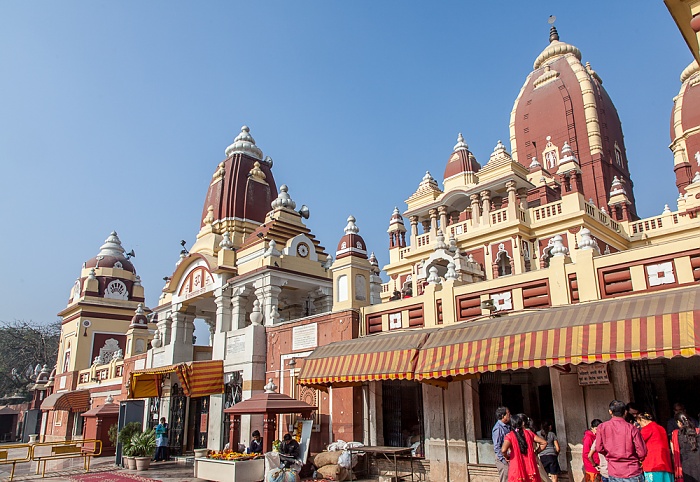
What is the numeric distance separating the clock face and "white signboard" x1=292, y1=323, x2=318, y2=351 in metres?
4.40

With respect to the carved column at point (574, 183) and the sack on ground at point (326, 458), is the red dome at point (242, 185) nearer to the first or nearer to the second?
the carved column at point (574, 183)

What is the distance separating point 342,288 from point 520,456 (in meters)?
9.00

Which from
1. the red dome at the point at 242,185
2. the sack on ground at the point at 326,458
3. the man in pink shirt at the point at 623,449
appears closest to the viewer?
the man in pink shirt at the point at 623,449

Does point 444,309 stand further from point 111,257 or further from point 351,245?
point 111,257

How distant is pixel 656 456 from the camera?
6363 mm

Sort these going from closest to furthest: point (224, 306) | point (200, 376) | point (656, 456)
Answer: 1. point (656, 456)
2. point (200, 376)
3. point (224, 306)

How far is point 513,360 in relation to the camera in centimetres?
948

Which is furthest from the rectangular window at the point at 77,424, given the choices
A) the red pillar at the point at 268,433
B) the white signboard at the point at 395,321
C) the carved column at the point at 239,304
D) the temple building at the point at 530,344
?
the white signboard at the point at 395,321

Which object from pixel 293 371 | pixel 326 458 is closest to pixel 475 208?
pixel 293 371

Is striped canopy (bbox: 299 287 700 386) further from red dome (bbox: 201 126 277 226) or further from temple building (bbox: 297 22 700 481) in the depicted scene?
red dome (bbox: 201 126 277 226)

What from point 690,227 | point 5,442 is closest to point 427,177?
point 690,227

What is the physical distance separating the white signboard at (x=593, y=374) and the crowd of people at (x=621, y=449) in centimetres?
145

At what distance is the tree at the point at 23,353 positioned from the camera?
48969 mm

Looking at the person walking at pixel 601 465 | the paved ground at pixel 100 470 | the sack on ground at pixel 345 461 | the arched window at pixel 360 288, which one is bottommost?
the paved ground at pixel 100 470
